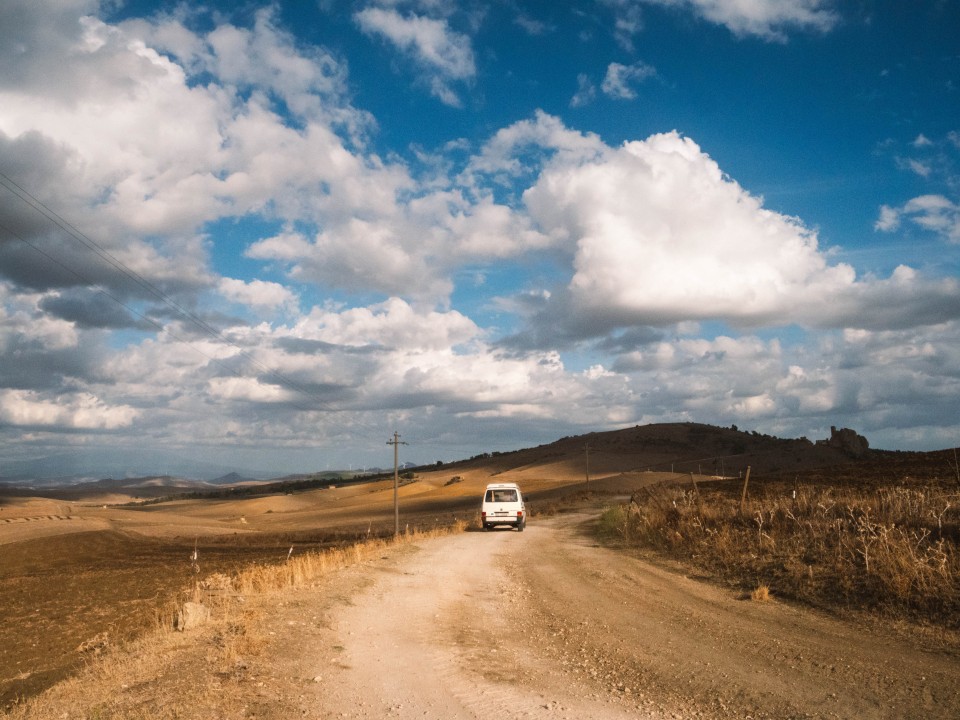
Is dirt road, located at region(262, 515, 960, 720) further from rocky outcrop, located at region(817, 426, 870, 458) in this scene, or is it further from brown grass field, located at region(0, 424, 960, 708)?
rocky outcrop, located at region(817, 426, 870, 458)

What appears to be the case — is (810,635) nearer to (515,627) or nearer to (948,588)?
(948,588)

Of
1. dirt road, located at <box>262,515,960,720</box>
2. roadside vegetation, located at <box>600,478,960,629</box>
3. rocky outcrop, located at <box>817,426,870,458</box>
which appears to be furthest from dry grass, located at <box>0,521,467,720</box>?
rocky outcrop, located at <box>817,426,870,458</box>

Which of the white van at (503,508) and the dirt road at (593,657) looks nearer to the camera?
the dirt road at (593,657)

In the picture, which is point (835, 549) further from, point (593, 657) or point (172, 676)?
point (172, 676)

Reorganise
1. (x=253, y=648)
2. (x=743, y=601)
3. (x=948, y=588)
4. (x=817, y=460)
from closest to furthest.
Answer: (x=253, y=648)
(x=948, y=588)
(x=743, y=601)
(x=817, y=460)

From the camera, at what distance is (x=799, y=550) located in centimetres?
1590

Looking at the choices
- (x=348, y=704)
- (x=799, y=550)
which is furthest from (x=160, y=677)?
(x=799, y=550)

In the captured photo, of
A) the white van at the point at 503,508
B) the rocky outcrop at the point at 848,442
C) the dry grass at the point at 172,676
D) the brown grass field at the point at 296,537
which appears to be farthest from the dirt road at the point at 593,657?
the rocky outcrop at the point at 848,442

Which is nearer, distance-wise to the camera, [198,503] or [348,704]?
[348,704]

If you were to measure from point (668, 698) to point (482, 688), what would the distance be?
2.26 m

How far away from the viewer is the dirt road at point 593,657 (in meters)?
7.99

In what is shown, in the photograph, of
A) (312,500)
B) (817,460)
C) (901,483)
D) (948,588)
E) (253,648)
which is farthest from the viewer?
(312,500)

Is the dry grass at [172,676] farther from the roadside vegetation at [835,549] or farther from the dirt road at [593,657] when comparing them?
the roadside vegetation at [835,549]

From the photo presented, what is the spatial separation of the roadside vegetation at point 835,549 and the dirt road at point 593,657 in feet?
3.65
